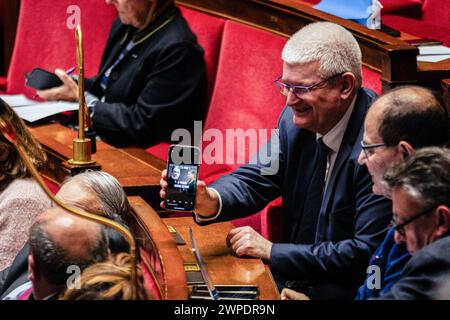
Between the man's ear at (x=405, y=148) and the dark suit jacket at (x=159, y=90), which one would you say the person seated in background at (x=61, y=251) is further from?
the dark suit jacket at (x=159, y=90)

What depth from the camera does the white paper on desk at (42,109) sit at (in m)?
2.56

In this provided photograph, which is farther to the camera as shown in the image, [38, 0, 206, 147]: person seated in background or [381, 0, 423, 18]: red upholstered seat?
[381, 0, 423, 18]: red upholstered seat

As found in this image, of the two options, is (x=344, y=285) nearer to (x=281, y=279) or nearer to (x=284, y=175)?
(x=281, y=279)

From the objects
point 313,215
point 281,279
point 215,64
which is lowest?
point 281,279

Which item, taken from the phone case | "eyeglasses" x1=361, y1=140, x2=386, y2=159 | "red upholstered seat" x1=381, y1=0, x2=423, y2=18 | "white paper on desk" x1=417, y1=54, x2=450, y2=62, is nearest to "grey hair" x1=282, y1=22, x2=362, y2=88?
"eyeglasses" x1=361, y1=140, x2=386, y2=159

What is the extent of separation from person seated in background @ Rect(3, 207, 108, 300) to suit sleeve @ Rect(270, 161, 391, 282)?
47cm

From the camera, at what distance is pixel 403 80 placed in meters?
1.96

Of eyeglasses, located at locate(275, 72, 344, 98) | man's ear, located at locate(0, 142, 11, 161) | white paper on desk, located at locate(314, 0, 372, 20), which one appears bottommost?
man's ear, located at locate(0, 142, 11, 161)

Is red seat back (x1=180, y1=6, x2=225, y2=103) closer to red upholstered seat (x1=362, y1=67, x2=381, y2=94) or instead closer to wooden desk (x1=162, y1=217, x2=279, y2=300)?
red upholstered seat (x1=362, y1=67, x2=381, y2=94)

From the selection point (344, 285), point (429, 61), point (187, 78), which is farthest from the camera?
point (187, 78)

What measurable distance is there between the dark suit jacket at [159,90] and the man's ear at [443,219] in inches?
54.9

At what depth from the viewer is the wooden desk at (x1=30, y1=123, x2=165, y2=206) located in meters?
1.99

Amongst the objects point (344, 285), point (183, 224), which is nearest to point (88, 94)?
point (183, 224)
